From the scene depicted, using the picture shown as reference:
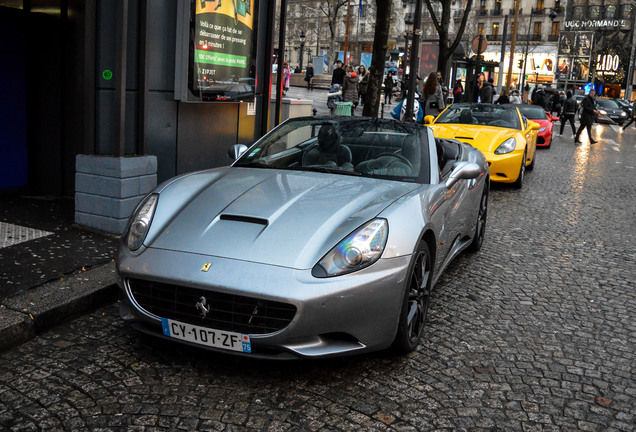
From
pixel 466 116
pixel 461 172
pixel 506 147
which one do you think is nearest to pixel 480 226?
pixel 461 172

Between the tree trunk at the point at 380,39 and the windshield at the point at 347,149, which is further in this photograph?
the tree trunk at the point at 380,39

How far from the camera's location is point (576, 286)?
17.6 feet

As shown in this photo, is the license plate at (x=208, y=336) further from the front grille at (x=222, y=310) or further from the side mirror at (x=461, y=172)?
the side mirror at (x=461, y=172)

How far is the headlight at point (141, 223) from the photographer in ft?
11.9

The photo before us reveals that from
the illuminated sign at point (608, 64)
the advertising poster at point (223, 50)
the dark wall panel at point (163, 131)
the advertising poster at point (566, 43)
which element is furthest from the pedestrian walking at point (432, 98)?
the advertising poster at point (566, 43)

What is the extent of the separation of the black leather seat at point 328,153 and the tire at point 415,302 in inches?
39.4

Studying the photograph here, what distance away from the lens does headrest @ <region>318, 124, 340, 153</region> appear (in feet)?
15.5

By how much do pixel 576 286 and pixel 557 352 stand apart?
5.24 ft

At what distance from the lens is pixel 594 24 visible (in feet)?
249

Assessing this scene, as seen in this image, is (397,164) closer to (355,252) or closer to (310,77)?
(355,252)

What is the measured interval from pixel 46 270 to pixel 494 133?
25.3 ft

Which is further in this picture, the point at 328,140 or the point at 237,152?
the point at 237,152

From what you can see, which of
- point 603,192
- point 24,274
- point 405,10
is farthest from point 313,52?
point 24,274

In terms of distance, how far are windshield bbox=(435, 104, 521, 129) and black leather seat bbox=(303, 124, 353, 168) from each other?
696 centimetres
